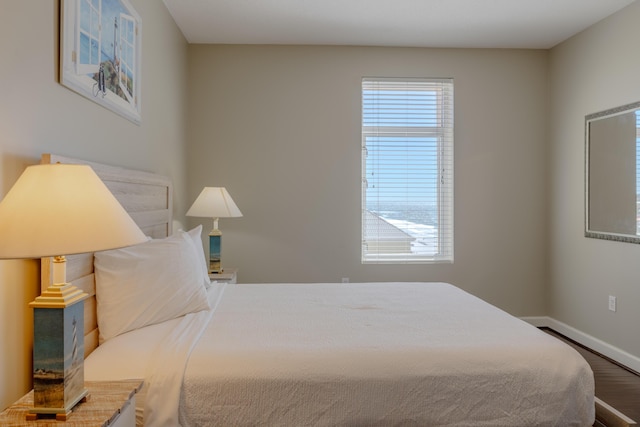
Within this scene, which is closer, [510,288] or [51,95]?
[51,95]

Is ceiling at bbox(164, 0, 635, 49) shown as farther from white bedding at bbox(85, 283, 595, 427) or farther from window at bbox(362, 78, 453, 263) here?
white bedding at bbox(85, 283, 595, 427)

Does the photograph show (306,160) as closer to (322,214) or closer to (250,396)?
A: (322,214)

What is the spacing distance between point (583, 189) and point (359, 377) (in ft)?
10.0

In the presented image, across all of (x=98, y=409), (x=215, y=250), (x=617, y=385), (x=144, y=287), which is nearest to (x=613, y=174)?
(x=617, y=385)

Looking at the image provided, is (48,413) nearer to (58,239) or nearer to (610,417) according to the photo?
(58,239)

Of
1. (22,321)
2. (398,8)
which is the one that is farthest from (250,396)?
(398,8)

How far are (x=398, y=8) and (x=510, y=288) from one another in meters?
2.71

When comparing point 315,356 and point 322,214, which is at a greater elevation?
point 322,214

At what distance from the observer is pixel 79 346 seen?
1229mm

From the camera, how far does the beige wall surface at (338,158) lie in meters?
3.92

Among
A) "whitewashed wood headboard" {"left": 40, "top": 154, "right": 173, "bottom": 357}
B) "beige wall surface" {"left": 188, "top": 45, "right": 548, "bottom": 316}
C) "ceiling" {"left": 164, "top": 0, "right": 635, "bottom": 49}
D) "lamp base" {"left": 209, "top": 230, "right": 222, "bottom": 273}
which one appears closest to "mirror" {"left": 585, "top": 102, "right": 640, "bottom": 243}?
"beige wall surface" {"left": 188, "top": 45, "right": 548, "bottom": 316}

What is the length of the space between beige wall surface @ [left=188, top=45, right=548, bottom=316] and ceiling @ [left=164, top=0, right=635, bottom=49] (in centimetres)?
17

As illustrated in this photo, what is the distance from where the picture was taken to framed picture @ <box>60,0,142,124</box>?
173 cm

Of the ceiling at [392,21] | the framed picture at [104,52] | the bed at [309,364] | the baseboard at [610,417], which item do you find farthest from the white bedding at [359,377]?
the ceiling at [392,21]
